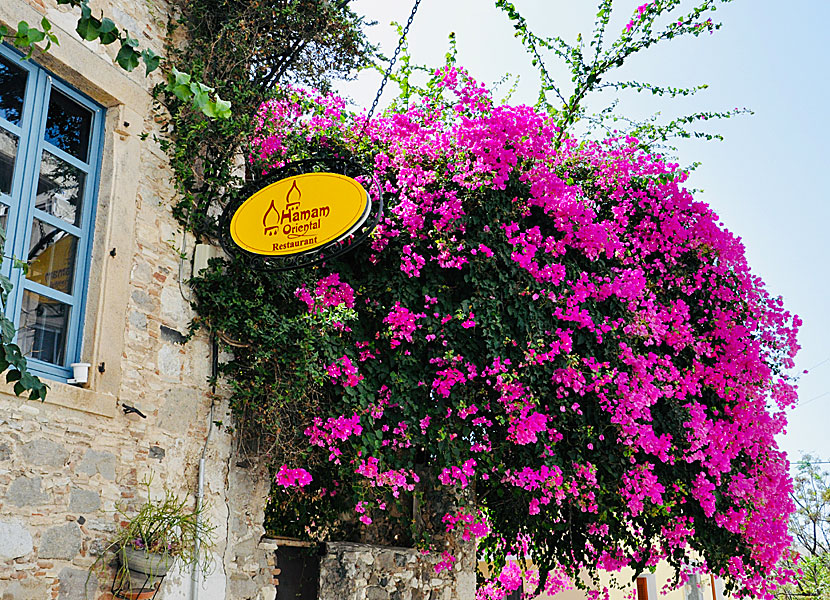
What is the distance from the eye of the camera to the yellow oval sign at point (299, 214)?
4.42 metres

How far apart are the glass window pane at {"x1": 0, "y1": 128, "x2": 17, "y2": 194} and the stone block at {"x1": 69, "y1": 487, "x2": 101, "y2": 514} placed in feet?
5.00

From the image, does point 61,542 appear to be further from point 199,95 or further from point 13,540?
point 199,95

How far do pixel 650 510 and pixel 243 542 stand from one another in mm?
3120

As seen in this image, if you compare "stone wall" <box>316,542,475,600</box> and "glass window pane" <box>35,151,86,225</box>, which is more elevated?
"glass window pane" <box>35,151,86,225</box>

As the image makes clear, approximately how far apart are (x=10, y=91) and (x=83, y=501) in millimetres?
2098

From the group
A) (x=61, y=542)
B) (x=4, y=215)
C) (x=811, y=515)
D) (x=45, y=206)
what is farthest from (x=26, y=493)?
(x=811, y=515)

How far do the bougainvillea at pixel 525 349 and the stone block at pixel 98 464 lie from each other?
3.54ft

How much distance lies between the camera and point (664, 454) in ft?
19.4

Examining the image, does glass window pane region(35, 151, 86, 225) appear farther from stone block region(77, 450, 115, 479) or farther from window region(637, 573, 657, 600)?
window region(637, 573, 657, 600)

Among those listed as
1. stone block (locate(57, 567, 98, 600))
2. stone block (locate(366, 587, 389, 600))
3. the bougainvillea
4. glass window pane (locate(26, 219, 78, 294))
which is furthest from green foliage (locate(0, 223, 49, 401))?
stone block (locate(366, 587, 389, 600))

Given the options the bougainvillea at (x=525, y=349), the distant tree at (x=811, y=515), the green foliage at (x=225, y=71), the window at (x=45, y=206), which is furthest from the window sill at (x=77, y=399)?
the distant tree at (x=811, y=515)

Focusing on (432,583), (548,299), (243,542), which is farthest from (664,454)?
(243,542)

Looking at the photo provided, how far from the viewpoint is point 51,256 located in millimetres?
3982

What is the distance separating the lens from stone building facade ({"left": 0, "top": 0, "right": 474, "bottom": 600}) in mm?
3600
